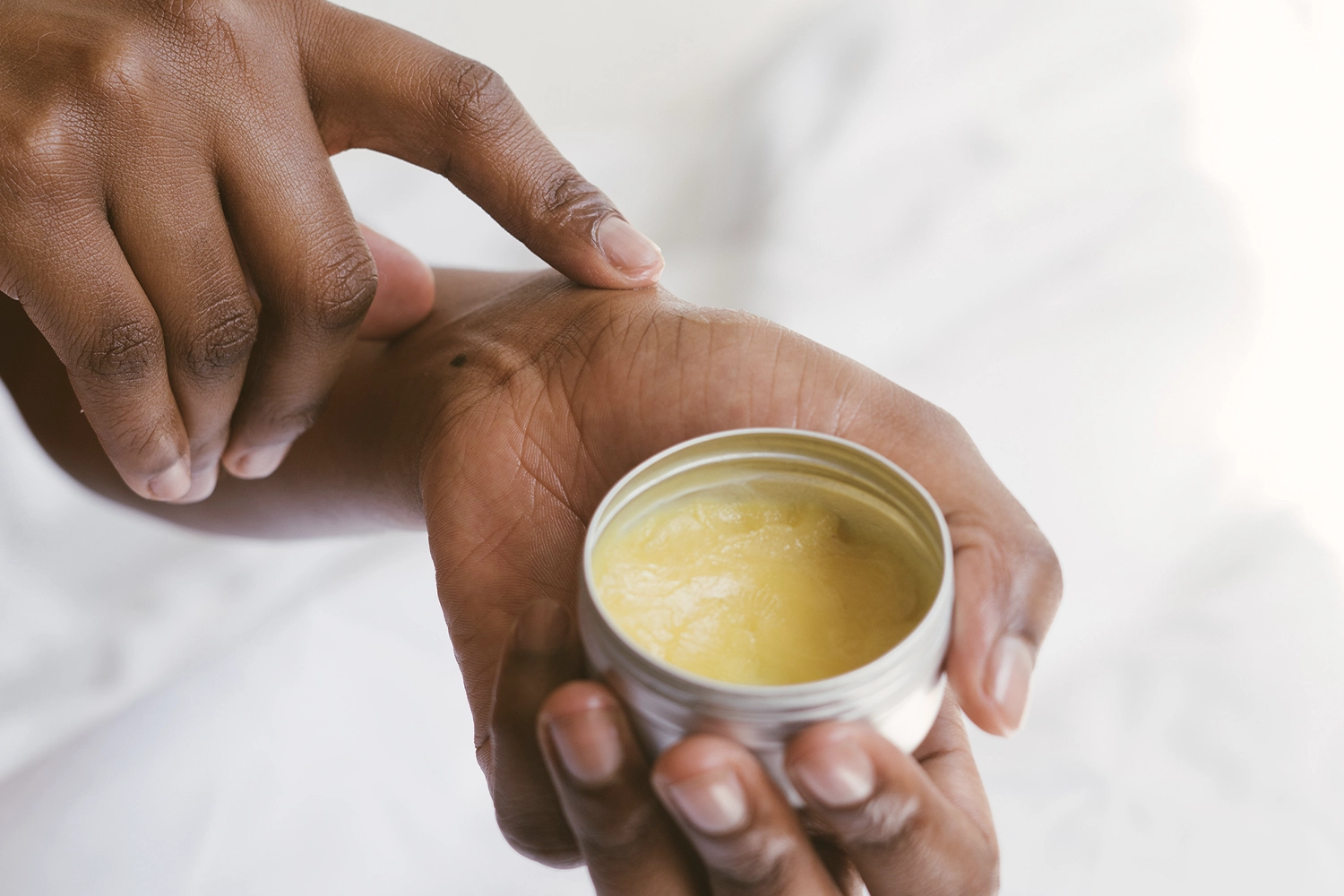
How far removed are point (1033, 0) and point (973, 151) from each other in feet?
1.22

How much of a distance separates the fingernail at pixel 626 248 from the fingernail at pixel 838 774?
72 cm

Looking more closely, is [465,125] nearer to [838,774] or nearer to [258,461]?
[258,461]

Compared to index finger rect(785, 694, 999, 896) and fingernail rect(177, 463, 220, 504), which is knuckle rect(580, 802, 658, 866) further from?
fingernail rect(177, 463, 220, 504)

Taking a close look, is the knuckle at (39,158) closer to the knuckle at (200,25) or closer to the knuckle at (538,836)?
the knuckle at (200,25)

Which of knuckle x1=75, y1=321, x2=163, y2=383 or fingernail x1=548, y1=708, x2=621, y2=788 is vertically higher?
fingernail x1=548, y1=708, x2=621, y2=788

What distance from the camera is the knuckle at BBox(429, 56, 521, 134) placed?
50.6 inches

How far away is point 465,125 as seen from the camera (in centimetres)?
129

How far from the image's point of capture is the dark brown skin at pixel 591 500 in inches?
33.0

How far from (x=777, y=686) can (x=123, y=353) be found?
30.7 inches

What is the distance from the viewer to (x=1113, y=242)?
6.88ft

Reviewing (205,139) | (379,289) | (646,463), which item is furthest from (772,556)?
(379,289)

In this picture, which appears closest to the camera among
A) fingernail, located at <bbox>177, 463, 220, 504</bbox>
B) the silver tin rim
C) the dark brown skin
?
the silver tin rim

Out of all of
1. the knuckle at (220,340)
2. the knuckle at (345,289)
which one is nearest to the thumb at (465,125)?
the knuckle at (345,289)

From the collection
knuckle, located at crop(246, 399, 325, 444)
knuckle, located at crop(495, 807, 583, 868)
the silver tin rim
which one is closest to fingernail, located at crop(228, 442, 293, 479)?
knuckle, located at crop(246, 399, 325, 444)
